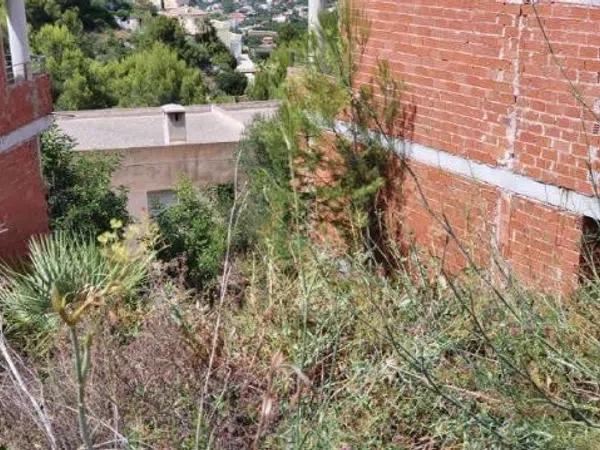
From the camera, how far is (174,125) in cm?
2019

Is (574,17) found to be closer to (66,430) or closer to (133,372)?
(133,372)

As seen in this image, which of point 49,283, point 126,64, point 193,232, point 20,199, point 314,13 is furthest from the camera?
point 126,64

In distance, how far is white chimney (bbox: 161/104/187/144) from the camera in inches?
790

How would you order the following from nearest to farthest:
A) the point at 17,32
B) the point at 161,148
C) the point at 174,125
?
the point at 17,32
the point at 161,148
the point at 174,125

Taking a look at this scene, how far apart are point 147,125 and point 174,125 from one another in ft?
12.4

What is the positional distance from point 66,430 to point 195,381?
0.74m

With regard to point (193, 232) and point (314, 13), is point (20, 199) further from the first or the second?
point (193, 232)

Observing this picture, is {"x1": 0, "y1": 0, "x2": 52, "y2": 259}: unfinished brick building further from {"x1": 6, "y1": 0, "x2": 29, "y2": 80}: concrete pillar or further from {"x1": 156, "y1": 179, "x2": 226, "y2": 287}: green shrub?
{"x1": 156, "y1": 179, "x2": 226, "y2": 287}: green shrub

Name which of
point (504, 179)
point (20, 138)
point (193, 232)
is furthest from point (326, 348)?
point (193, 232)

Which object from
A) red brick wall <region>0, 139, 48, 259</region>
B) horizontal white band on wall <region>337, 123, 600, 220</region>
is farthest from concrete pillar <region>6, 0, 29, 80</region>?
horizontal white band on wall <region>337, 123, 600, 220</region>

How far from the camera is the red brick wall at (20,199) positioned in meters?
9.10

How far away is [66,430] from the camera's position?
4219 mm

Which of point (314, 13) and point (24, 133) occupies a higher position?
point (314, 13)

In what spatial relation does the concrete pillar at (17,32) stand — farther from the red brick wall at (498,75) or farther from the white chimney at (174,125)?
the white chimney at (174,125)
